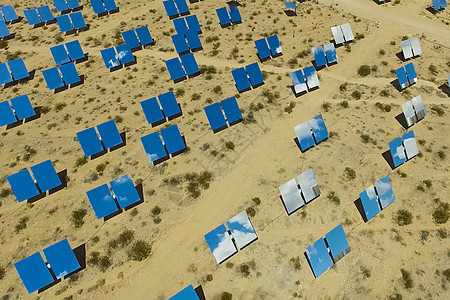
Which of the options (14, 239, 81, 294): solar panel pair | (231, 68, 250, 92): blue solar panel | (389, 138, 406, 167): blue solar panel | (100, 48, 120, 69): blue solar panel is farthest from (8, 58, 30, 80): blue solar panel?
(389, 138, 406, 167): blue solar panel

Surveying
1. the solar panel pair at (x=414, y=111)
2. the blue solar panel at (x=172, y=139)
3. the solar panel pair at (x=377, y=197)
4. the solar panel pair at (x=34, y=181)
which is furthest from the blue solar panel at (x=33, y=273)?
the solar panel pair at (x=414, y=111)

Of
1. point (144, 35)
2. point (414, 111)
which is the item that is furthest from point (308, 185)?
point (144, 35)

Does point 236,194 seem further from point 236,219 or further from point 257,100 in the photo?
point 257,100

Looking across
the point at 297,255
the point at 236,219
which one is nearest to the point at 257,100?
the point at 236,219

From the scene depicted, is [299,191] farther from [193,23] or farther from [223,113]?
[193,23]

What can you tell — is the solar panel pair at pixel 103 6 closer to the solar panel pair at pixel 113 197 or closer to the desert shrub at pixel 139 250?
the solar panel pair at pixel 113 197
